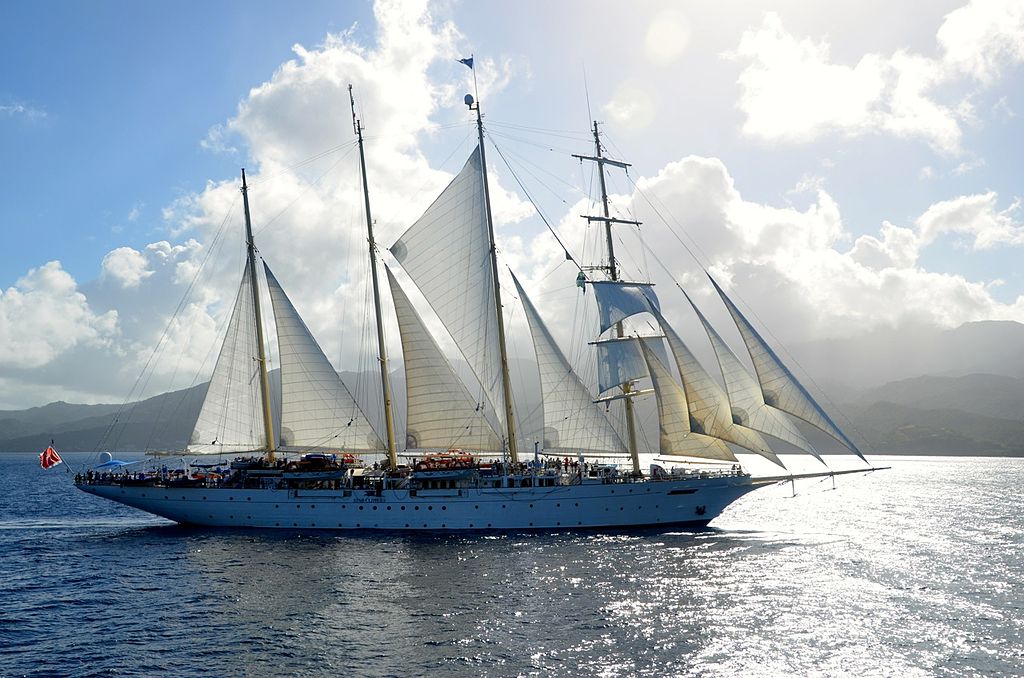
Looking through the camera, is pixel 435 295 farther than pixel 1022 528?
No

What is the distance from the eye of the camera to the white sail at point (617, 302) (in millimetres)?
53000

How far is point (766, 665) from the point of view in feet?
72.9

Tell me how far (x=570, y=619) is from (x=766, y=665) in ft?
24.9

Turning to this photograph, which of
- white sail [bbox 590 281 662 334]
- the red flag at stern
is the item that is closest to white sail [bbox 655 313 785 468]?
white sail [bbox 590 281 662 334]

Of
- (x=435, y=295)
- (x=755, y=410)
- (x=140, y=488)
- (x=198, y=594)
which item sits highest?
(x=435, y=295)

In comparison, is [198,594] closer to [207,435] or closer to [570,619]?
[570,619]

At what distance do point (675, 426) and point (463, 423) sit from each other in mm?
15695

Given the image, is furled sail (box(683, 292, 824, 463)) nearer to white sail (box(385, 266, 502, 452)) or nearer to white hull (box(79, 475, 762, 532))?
white hull (box(79, 475, 762, 532))

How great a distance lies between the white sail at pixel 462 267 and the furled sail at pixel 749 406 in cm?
1609

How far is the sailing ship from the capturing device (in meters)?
47.7

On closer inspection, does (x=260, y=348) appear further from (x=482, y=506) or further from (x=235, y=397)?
(x=482, y=506)

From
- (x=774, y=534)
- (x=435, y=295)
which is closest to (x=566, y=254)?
(x=435, y=295)

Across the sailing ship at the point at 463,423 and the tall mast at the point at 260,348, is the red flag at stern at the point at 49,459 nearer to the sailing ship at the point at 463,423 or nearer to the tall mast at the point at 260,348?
the sailing ship at the point at 463,423

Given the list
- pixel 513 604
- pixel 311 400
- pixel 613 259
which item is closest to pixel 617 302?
pixel 613 259
